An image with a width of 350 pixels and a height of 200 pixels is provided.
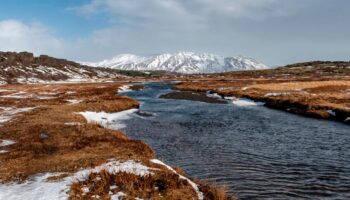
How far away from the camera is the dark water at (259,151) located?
18.3 metres

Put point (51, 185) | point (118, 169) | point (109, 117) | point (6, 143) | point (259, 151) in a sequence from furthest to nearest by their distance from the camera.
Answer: point (109, 117) < point (259, 151) < point (6, 143) < point (118, 169) < point (51, 185)

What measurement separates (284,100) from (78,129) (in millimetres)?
36607

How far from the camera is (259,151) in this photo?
2616 cm

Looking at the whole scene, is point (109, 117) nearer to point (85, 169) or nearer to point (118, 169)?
point (85, 169)

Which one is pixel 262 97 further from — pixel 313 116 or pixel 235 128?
pixel 235 128

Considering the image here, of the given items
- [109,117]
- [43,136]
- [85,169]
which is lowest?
[109,117]

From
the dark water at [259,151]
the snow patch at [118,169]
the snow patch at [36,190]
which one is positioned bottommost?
the dark water at [259,151]

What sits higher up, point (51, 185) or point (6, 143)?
point (51, 185)

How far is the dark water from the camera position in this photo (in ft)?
59.9

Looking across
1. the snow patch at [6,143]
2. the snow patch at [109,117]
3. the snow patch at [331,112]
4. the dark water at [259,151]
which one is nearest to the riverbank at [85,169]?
the snow patch at [6,143]

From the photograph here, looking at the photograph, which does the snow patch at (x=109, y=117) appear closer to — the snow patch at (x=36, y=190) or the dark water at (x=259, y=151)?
the dark water at (x=259, y=151)

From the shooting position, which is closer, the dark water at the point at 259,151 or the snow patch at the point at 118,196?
the snow patch at the point at 118,196

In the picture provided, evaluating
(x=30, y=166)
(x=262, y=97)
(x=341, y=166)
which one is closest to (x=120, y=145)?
(x=30, y=166)

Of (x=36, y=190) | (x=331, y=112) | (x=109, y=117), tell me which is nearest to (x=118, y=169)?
(x=36, y=190)
